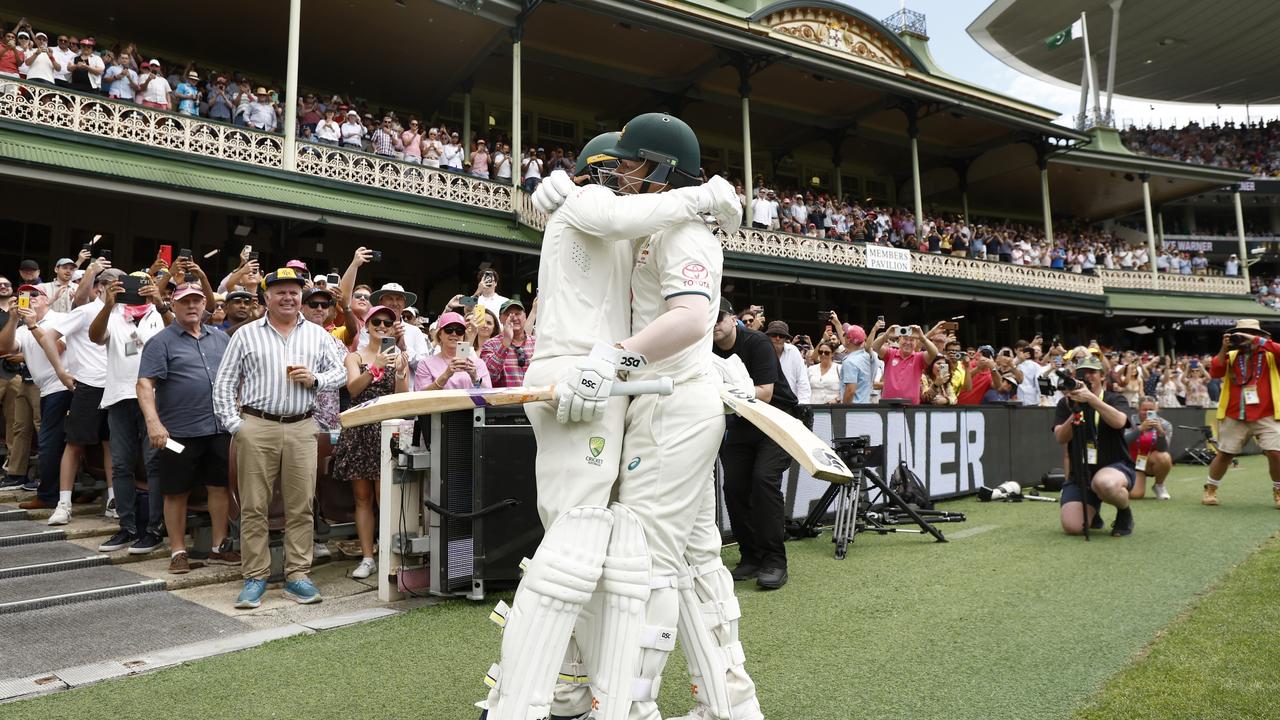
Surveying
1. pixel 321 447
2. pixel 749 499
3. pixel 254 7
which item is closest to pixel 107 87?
pixel 254 7

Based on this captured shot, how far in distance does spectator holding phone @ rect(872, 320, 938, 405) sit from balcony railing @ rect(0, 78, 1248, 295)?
3.64 metres

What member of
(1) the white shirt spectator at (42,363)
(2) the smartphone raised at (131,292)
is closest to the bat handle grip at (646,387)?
(2) the smartphone raised at (131,292)

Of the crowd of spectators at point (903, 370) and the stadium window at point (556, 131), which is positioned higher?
the stadium window at point (556, 131)

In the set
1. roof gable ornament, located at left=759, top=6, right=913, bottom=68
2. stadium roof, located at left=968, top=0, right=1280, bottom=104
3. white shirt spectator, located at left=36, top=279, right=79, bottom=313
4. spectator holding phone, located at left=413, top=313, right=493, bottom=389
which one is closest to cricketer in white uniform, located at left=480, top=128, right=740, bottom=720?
spectator holding phone, located at left=413, top=313, right=493, bottom=389

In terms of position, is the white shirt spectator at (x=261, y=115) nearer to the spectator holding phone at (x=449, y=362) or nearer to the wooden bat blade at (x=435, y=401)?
the spectator holding phone at (x=449, y=362)

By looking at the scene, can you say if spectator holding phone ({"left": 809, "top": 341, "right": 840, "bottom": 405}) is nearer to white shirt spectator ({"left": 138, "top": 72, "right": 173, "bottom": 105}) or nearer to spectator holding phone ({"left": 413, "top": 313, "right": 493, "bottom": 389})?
spectator holding phone ({"left": 413, "top": 313, "right": 493, "bottom": 389})

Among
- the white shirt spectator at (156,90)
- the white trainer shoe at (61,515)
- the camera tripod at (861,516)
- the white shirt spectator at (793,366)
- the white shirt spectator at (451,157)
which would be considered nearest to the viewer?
the camera tripod at (861,516)

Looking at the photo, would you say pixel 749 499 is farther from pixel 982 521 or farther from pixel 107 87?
pixel 107 87

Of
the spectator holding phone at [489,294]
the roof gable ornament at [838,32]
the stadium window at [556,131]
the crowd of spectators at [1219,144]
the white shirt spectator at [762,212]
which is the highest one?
the crowd of spectators at [1219,144]

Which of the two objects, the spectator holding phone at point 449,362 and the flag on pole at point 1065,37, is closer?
the spectator holding phone at point 449,362

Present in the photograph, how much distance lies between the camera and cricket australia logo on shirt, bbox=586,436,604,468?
2746 millimetres

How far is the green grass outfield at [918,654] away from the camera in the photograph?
132 inches

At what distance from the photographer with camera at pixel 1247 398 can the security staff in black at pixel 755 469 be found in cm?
608

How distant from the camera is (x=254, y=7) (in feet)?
52.0
